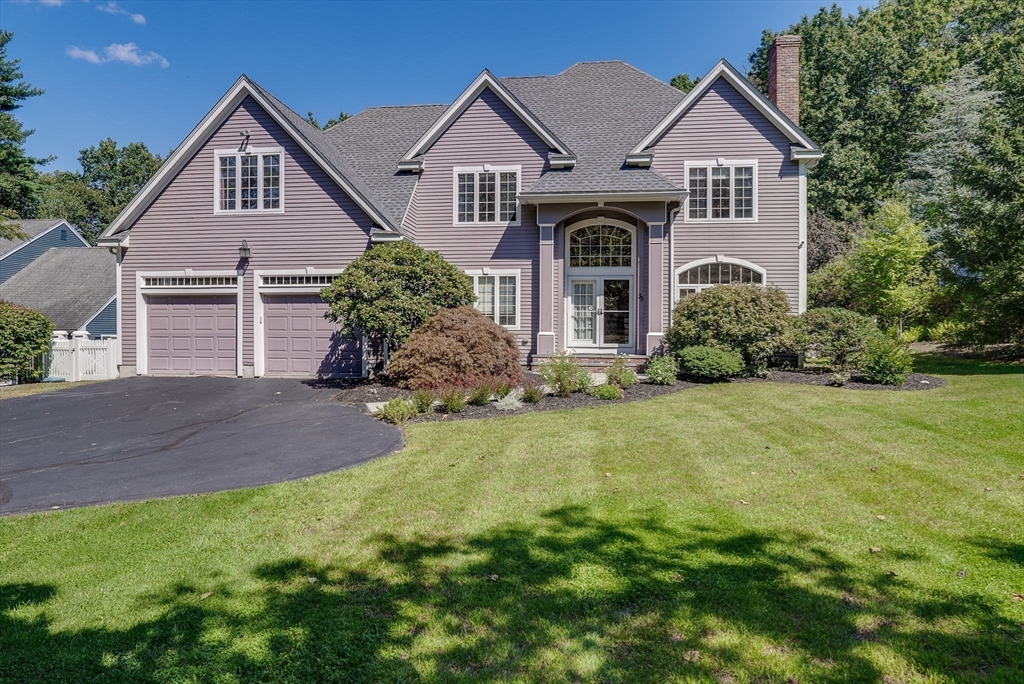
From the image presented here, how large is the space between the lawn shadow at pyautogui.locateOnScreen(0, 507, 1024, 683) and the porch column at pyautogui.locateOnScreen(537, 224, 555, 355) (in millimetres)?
11270

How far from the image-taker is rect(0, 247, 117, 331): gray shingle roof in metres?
27.9

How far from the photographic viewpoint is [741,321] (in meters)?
12.7

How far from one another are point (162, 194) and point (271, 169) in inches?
133

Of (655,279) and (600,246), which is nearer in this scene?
(655,279)

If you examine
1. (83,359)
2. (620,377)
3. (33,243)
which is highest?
(33,243)

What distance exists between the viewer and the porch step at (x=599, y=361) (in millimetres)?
14338

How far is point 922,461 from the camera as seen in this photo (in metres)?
6.14

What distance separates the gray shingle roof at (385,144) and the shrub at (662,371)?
812cm

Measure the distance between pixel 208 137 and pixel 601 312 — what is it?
12.5m

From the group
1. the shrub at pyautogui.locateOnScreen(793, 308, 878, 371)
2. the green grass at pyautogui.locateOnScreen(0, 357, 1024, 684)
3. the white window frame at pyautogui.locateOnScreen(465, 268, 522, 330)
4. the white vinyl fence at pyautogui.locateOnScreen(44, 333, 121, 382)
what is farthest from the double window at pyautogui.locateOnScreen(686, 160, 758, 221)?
the white vinyl fence at pyautogui.locateOnScreen(44, 333, 121, 382)

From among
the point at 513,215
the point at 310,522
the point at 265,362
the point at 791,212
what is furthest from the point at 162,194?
the point at 791,212

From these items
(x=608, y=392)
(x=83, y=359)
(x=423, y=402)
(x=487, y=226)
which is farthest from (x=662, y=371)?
(x=83, y=359)

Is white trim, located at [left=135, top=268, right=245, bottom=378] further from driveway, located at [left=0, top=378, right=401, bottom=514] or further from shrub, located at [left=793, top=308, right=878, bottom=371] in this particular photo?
shrub, located at [left=793, top=308, right=878, bottom=371]

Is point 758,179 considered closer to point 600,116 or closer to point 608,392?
point 600,116
